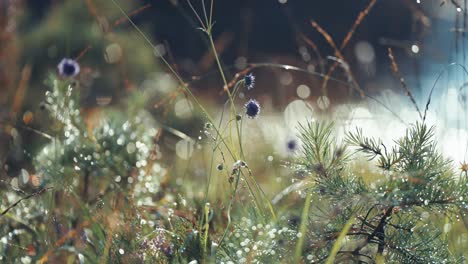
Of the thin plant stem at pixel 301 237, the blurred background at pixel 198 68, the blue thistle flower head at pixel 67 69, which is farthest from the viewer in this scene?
the blurred background at pixel 198 68

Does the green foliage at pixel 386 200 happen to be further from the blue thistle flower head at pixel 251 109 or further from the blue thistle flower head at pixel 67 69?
the blue thistle flower head at pixel 67 69

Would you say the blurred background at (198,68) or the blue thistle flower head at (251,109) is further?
the blurred background at (198,68)

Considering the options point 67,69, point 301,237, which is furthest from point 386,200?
point 67,69

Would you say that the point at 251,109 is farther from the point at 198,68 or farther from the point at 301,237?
the point at 198,68

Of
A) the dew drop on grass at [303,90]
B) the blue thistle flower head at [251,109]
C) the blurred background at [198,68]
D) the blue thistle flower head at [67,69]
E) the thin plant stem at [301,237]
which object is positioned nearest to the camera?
the thin plant stem at [301,237]

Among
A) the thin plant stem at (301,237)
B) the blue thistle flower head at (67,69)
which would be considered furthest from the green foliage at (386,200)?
the blue thistle flower head at (67,69)

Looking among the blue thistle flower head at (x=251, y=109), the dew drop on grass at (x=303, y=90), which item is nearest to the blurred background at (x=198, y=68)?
the dew drop on grass at (x=303, y=90)

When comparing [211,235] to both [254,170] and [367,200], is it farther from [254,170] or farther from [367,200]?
[254,170]

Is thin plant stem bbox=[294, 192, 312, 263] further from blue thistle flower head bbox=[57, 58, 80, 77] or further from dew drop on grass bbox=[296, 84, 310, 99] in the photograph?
dew drop on grass bbox=[296, 84, 310, 99]

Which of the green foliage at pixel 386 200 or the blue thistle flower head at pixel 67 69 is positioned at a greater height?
the green foliage at pixel 386 200

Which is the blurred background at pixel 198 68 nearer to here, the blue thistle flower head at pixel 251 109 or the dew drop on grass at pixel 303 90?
the dew drop on grass at pixel 303 90

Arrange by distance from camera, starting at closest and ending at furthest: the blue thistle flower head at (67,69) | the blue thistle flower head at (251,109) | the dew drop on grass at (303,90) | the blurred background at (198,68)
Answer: the blue thistle flower head at (251,109)
the blue thistle flower head at (67,69)
the blurred background at (198,68)
the dew drop on grass at (303,90)

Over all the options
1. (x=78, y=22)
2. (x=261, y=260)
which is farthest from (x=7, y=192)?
(x=78, y=22)
